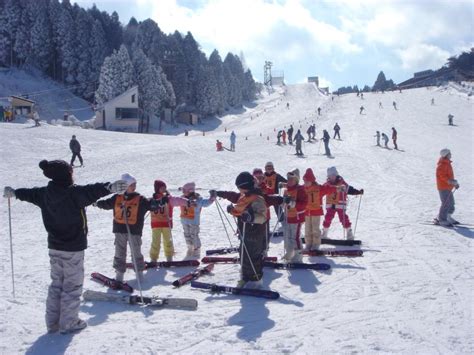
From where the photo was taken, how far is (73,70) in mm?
62062

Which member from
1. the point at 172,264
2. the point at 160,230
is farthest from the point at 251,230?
the point at 160,230

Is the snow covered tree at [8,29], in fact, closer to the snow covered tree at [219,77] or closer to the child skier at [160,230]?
the snow covered tree at [219,77]

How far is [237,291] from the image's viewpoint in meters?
6.31

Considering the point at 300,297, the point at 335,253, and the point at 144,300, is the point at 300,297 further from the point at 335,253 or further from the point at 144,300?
the point at 335,253

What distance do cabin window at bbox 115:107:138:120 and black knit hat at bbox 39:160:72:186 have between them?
47.1 meters

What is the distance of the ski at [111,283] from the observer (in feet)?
21.6

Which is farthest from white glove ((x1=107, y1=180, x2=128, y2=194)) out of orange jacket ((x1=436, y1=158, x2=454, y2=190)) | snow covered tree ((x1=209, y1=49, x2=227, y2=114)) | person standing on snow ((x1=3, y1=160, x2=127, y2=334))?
snow covered tree ((x1=209, y1=49, x2=227, y2=114))

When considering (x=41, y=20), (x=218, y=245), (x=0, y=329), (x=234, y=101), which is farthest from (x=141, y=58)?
(x=0, y=329)

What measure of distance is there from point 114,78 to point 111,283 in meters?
50.4

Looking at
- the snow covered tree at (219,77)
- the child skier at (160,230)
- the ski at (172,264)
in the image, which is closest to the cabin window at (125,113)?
the snow covered tree at (219,77)

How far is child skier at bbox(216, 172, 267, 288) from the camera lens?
21.4 feet

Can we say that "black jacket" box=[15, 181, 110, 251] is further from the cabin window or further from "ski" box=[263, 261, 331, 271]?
the cabin window

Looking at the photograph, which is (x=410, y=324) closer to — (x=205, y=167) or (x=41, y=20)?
(x=205, y=167)

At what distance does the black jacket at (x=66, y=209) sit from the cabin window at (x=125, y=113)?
47067 mm
